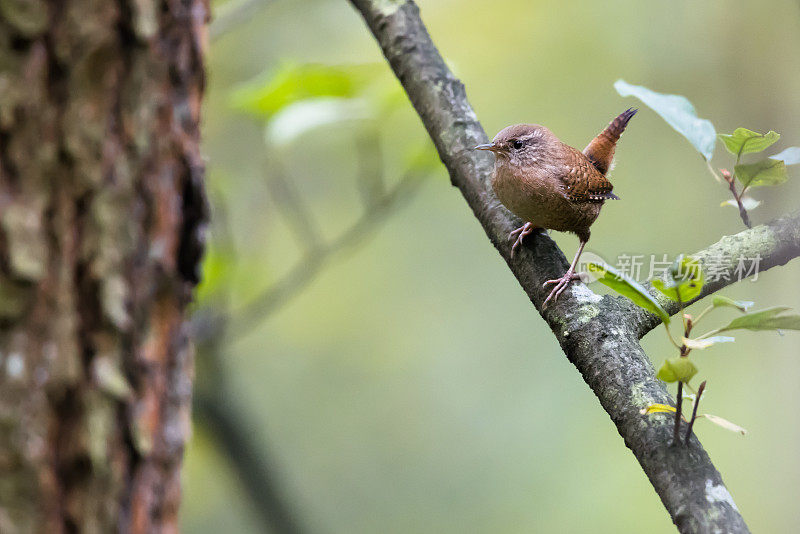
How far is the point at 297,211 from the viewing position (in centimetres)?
284

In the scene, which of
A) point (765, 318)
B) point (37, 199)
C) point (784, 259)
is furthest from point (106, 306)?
point (784, 259)

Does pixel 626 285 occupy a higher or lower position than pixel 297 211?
higher

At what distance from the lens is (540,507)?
4.72 m

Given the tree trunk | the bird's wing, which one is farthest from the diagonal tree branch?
the tree trunk

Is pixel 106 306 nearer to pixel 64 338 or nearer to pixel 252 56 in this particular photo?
pixel 64 338

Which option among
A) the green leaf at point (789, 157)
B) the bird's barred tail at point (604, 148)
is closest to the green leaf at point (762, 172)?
the green leaf at point (789, 157)

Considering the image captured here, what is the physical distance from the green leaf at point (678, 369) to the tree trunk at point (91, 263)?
87cm

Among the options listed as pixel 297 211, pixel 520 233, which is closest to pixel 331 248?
pixel 297 211

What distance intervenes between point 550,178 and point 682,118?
47cm

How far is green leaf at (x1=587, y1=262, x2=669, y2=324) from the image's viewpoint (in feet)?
2.92

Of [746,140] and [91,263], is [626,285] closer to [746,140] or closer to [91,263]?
[746,140]

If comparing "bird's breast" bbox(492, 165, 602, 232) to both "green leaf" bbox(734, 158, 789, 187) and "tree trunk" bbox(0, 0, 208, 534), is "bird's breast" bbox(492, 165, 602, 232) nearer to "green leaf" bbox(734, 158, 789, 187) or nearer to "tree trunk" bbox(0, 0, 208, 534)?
"green leaf" bbox(734, 158, 789, 187)

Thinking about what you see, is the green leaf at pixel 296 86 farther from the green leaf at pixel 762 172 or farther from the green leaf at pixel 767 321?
the green leaf at pixel 767 321

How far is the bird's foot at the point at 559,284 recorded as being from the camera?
4.03 feet
